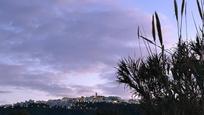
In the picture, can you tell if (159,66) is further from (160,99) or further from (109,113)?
(109,113)

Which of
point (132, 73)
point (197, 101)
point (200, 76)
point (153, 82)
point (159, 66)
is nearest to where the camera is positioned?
point (200, 76)

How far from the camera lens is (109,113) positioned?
121 ft

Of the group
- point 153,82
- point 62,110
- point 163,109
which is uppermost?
point 62,110

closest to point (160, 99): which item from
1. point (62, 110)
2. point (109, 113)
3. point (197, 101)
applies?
point (197, 101)

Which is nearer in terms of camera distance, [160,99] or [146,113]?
[160,99]

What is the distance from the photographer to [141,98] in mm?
10344

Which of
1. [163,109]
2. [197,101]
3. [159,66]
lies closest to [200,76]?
[197,101]

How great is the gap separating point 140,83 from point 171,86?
7.54 feet

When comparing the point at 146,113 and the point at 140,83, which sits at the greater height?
the point at 140,83

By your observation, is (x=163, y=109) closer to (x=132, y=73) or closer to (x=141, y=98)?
(x=141, y=98)

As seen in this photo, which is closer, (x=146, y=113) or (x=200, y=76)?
(x=200, y=76)

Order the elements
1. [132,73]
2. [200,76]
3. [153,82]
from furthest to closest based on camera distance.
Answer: [132,73] < [153,82] < [200,76]

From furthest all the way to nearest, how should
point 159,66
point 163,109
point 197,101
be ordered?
point 159,66, point 163,109, point 197,101

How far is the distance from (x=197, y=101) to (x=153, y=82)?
7.46 ft
